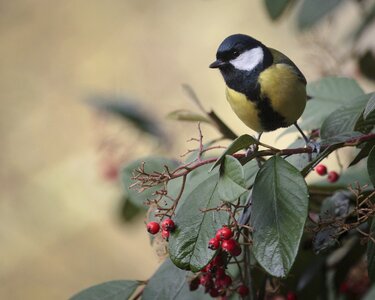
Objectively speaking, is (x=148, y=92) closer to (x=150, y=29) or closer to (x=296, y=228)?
(x=150, y=29)

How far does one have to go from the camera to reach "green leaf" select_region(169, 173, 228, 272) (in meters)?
0.92

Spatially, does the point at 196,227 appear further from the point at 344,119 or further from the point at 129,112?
the point at 129,112

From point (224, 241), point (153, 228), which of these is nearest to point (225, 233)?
point (224, 241)

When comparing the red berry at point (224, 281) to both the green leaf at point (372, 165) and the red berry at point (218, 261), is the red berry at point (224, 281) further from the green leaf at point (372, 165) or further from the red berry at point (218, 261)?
the green leaf at point (372, 165)

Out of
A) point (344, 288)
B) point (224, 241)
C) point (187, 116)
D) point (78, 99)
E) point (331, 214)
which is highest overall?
point (78, 99)

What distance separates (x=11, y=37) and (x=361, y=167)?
3.30m

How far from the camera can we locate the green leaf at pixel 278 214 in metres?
0.88

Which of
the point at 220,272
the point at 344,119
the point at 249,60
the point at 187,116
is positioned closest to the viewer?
the point at 220,272

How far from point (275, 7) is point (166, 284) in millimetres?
632

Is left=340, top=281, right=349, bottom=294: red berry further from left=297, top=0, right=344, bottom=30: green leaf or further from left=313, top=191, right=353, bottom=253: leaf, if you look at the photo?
left=297, top=0, right=344, bottom=30: green leaf

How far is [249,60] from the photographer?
1194 mm

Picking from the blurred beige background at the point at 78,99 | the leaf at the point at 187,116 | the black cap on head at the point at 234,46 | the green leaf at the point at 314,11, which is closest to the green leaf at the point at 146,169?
the leaf at the point at 187,116

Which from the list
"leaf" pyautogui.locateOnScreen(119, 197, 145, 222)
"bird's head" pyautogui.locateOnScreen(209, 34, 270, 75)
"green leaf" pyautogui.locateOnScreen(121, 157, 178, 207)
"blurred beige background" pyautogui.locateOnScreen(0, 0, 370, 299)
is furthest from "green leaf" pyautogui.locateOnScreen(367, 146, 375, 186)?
"blurred beige background" pyautogui.locateOnScreen(0, 0, 370, 299)

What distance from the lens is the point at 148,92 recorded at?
392 cm
